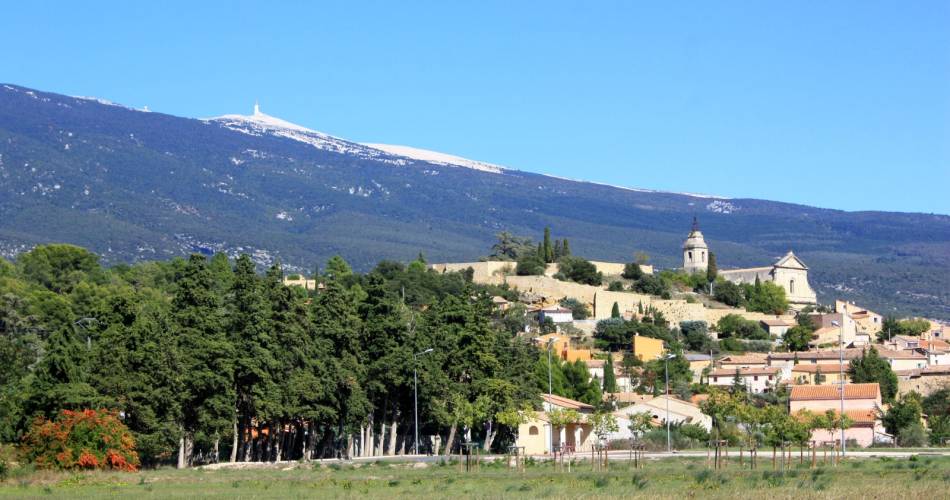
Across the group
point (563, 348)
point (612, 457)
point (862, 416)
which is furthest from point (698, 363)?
point (612, 457)

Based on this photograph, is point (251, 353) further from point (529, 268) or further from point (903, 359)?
point (529, 268)

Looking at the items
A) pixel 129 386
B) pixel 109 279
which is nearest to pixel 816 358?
pixel 109 279

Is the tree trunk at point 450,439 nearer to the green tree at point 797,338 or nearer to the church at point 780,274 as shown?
the green tree at point 797,338

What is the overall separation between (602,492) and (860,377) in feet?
197

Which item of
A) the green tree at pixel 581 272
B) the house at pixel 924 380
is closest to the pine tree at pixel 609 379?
the house at pixel 924 380

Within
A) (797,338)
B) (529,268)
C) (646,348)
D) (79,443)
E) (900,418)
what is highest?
(529,268)

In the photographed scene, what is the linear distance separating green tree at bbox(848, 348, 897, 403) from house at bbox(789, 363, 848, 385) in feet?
4.30

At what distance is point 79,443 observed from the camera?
4394cm

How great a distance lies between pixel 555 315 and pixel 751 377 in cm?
2081

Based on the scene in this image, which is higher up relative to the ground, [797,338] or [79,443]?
[797,338]

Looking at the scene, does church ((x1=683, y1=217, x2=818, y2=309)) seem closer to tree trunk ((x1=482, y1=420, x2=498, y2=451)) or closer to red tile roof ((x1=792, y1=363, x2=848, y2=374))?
red tile roof ((x1=792, y1=363, x2=848, y2=374))

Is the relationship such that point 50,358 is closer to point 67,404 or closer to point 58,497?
point 67,404

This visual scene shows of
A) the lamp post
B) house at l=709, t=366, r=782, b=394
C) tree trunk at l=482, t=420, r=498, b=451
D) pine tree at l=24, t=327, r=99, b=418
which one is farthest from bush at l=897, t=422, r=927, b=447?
pine tree at l=24, t=327, r=99, b=418

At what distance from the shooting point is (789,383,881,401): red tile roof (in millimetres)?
75750
